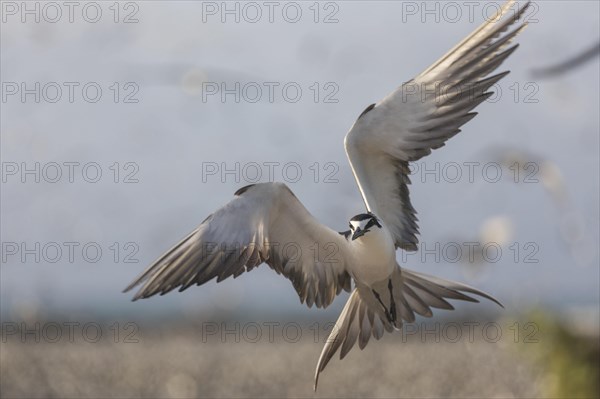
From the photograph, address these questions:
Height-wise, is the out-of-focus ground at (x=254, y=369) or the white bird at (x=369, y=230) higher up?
the white bird at (x=369, y=230)

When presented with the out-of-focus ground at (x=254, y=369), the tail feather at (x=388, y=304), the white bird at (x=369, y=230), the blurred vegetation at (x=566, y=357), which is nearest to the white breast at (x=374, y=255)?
the white bird at (x=369, y=230)

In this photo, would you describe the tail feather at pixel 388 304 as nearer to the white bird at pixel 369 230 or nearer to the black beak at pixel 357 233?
the white bird at pixel 369 230

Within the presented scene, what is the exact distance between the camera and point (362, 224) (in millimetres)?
5105

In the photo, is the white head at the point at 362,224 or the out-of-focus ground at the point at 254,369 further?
the out-of-focus ground at the point at 254,369

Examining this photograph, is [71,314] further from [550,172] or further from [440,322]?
[550,172]

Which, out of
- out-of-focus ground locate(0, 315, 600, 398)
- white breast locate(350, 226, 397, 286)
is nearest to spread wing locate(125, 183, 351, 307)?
white breast locate(350, 226, 397, 286)

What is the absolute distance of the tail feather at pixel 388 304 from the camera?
18.3 feet

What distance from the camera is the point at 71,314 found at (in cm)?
1124

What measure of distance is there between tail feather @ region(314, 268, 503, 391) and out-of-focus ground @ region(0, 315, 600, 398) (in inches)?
87.8

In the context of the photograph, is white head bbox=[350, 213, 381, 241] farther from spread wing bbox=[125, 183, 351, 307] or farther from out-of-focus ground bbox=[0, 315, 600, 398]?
out-of-focus ground bbox=[0, 315, 600, 398]

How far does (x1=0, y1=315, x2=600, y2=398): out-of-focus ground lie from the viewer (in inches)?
344

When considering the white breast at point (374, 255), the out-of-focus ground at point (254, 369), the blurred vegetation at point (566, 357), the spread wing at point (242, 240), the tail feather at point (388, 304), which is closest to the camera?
the blurred vegetation at point (566, 357)

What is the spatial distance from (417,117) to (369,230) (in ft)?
2.85

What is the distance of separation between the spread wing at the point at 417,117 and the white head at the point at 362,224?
49 cm
